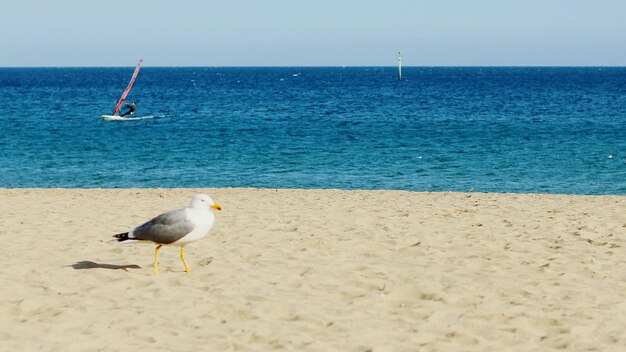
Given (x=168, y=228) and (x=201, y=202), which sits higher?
(x=201, y=202)

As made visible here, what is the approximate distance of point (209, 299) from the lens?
8.26m

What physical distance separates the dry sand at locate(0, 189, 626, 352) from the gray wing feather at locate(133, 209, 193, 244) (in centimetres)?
49

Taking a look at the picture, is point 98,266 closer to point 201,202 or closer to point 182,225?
point 182,225

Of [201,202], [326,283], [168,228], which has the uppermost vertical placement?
[201,202]

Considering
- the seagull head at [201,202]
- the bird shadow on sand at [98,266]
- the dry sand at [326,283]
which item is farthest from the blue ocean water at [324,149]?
the seagull head at [201,202]

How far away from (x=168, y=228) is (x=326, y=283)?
195 centimetres

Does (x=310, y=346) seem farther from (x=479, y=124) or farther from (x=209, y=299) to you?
(x=479, y=124)

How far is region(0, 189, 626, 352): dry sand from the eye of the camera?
23.1ft

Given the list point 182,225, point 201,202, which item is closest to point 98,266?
point 182,225

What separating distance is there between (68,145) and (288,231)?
89.1ft

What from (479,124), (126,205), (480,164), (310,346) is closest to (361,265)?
(310,346)

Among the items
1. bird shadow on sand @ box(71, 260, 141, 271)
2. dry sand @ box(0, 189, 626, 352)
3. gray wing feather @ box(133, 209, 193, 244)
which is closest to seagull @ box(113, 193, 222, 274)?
gray wing feather @ box(133, 209, 193, 244)

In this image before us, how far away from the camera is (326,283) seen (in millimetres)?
8938

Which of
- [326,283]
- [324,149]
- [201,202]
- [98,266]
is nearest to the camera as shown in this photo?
[326,283]
